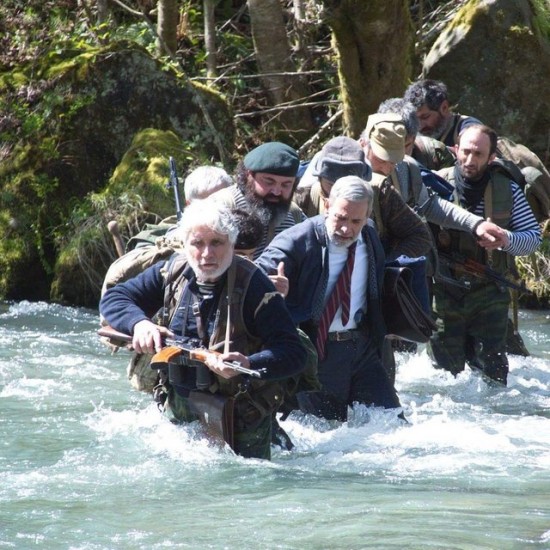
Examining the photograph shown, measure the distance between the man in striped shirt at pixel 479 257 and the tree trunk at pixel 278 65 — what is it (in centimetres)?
719

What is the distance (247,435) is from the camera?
256 inches

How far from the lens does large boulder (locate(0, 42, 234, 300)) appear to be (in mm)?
14617

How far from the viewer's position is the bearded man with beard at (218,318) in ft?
20.1

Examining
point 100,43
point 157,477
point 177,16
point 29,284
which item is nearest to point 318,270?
point 157,477

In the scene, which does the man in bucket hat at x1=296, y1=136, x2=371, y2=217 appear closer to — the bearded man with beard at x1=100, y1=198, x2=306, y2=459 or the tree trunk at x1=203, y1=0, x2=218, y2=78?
the bearded man with beard at x1=100, y1=198, x2=306, y2=459

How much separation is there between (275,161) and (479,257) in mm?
2621

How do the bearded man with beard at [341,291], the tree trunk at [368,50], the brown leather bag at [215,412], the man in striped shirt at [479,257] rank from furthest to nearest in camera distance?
the tree trunk at [368,50] → the man in striped shirt at [479,257] → the bearded man with beard at [341,291] → the brown leather bag at [215,412]

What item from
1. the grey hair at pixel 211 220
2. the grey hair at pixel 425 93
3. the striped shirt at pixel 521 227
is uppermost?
the grey hair at pixel 425 93

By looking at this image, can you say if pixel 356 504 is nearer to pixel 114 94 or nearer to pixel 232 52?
pixel 114 94

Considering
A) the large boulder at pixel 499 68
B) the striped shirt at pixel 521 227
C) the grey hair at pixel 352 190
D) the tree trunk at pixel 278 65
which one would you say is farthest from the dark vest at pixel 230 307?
the tree trunk at pixel 278 65

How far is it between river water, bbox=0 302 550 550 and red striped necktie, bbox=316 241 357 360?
52 centimetres

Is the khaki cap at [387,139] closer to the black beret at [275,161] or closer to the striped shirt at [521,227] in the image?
the black beret at [275,161]

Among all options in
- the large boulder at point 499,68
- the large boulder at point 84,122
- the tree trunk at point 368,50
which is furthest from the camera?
the large boulder at point 499,68

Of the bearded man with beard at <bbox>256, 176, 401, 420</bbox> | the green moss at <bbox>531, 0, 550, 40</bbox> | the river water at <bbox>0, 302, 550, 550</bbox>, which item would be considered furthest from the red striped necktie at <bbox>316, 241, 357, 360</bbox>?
the green moss at <bbox>531, 0, 550, 40</bbox>
